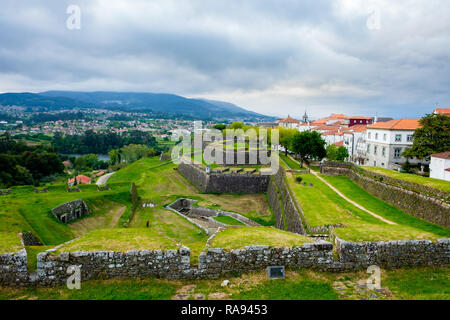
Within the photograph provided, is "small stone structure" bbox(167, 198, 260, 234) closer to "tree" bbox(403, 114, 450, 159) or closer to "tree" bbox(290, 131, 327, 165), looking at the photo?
"tree" bbox(290, 131, 327, 165)

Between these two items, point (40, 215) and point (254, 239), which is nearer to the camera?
point (254, 239)

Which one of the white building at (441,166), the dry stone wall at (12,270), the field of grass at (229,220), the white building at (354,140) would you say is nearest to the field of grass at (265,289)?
the dry stone wall at (12,270)

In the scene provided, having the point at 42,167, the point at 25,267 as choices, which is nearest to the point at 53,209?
the point at 25,267

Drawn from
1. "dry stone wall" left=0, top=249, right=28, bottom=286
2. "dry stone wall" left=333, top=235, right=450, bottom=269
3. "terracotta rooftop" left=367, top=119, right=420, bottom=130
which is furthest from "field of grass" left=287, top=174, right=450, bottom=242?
"terracotta rooftop" left=367, top=119, right=420, bottom=130

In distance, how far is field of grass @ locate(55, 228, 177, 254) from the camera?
8.28 meters

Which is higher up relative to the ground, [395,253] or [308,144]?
[308,144]

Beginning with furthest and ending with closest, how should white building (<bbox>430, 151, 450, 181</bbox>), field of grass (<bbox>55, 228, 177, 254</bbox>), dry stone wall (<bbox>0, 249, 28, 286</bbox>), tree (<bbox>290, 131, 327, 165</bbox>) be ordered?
1. tree (<bbox>290, 131, 327, 165</bbox>)
2. white building (<bbox>430, 151, 450, 181</bbox>)
3. field of grass (<bbox>55, 228, 177, 254</bbox>)
4. dry stone wall (<bbox>0, 249, 28, 286</bbox>)

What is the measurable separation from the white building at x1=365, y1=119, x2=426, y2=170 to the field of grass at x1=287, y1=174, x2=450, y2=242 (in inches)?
836

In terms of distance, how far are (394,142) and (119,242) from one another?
47673mm

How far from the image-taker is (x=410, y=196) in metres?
17.7

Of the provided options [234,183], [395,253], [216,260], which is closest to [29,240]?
[216,260]

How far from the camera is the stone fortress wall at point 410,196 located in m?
14.7

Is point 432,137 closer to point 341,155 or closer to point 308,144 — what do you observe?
point 341,155
